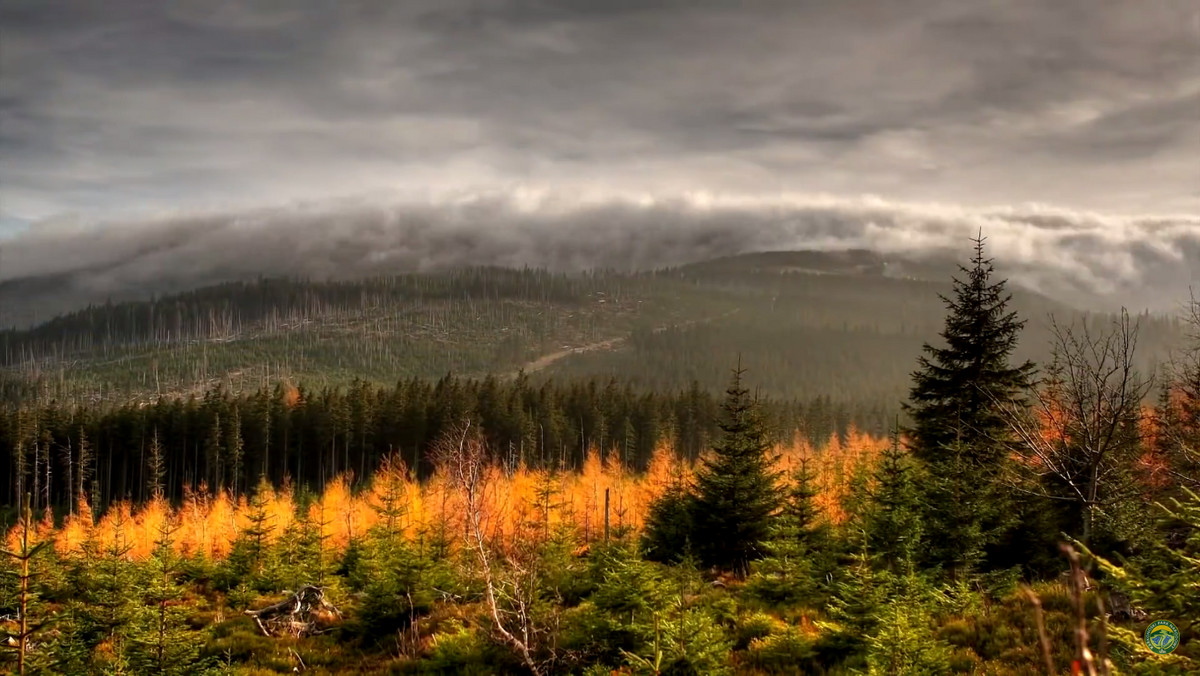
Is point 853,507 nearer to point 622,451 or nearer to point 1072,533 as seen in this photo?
point 1072,533

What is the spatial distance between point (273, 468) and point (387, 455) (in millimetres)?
20649

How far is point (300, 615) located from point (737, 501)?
60.2 ft

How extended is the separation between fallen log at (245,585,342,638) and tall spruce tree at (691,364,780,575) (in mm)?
15522

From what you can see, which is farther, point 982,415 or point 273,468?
point 273,468

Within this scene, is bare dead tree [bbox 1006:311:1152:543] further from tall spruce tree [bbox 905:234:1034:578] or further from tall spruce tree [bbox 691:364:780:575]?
tall spruce tree [bbox 691:364:780:575]

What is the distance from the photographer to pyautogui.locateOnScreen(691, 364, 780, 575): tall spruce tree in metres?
27.7

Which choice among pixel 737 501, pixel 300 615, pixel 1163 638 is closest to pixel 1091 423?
pixel 1163 638

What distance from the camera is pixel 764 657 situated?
46.1 feet

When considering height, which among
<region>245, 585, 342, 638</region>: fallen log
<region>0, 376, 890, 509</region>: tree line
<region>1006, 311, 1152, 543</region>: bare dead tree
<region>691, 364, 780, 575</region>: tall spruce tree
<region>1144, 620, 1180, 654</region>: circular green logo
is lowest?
<region>0, 376, 890, 509</region>: tree line

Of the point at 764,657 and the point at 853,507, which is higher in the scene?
the point at 764,657

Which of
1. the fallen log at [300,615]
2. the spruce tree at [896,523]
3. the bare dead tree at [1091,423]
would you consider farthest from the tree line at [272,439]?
the bare dead tree at [1091,423]

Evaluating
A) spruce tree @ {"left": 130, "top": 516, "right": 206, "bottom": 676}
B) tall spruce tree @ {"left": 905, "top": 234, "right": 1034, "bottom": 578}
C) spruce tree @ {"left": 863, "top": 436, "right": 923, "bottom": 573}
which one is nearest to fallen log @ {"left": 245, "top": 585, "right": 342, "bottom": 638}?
spruce tree @ {"left": 130, "top": 516, "right": 206, "bottom": 676}

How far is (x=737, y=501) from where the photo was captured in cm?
2784

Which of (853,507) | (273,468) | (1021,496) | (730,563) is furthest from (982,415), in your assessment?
(273,468)
